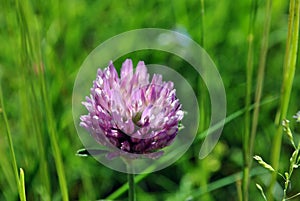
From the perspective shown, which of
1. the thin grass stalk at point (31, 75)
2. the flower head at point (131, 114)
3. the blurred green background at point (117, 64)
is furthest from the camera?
the blurred green background at point (117, 64)

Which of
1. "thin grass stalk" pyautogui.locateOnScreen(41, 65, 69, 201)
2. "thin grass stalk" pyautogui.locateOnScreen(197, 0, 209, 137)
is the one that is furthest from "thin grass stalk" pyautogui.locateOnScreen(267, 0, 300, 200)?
"thin grass stalk" pyautogui.locateOnScreen(41, 65, 69, 201)

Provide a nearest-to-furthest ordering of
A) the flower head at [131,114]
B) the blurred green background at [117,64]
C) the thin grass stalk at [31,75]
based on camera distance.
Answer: the flower head at [131,114] < the thin grass stalk at [31,75] < the blurred green background at [117,64]

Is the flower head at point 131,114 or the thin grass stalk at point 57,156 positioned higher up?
the flower head at point 131,114

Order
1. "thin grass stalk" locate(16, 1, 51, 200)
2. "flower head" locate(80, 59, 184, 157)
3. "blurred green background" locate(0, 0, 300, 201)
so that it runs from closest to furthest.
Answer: "flower head" locate(80, 59, 184, 157), "thin grass stalk" locate(16, 1, 51, 200), "blurred green background" locate(0, 0, 300, 201)

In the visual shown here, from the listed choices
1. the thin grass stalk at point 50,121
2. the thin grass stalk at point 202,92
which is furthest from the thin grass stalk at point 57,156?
the thin grass stalk at point 202,92

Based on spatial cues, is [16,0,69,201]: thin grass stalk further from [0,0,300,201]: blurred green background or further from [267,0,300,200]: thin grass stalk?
[267,0,300,200]: thin grass stalk

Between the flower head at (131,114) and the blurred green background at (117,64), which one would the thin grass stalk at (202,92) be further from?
the flower head at (131,114)
